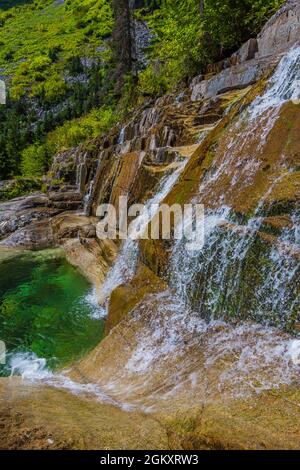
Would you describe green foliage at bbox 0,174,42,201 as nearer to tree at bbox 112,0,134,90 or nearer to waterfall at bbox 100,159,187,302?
tree at bbox 112,0,134,90

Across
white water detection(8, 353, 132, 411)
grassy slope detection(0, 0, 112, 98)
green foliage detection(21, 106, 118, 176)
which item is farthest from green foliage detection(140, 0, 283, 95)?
grassy slope detection(0, 0, 112, 98)

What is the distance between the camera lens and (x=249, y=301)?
6.66m

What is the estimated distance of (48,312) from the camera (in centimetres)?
1263

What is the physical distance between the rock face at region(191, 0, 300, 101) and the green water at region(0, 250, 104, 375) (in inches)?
538

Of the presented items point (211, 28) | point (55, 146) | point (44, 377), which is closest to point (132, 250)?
point (44, 377)

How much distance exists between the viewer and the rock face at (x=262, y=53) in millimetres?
17469

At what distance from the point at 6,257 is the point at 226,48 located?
21.0 m

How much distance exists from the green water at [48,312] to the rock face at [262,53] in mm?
13667

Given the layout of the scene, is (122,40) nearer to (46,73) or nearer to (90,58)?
(90,58)

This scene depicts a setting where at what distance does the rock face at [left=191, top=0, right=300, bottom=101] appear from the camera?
17469 mm

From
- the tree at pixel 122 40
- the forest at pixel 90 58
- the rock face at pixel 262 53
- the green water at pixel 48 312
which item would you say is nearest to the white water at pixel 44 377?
the green water at pixel 48 312

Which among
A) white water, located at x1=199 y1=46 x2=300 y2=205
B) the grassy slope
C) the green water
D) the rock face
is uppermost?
the grassy slope

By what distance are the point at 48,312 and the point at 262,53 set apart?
59.9ft

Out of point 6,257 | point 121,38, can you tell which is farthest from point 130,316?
point 121,38
